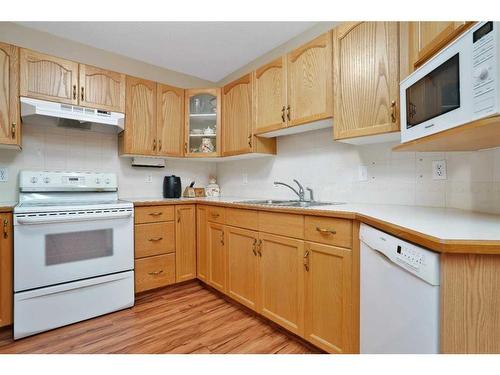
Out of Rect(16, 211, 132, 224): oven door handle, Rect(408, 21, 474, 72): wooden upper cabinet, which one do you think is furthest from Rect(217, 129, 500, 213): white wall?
Rect(16, 211, 132, 224): oven door handle

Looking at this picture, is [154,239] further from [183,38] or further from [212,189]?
[183,38]

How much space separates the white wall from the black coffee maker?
0.76m

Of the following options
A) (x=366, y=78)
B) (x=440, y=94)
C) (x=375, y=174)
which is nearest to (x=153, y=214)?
(x=375, y=174)

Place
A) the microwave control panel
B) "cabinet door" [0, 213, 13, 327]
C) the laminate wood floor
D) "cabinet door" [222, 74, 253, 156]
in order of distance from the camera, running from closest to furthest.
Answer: the microwave control panel, the laminate wood floor, "cabinet door" [0, 213, 13, 327], "cabinet door" [222, 74, 253, 156]

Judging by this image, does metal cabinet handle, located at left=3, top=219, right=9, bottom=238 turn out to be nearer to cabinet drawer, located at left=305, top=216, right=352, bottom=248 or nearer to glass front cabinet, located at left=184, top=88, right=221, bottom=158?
glass front cabinet, located at left=184, top=88, right=221, bottom=158

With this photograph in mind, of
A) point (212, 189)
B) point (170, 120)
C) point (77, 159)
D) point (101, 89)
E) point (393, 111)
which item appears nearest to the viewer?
point (393, 111)

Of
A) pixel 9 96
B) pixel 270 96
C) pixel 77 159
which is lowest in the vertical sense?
pixel 77 159

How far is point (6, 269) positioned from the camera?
1.69 metres

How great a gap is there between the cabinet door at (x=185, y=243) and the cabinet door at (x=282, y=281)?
3.20ft

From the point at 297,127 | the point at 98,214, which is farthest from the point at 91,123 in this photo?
the point at 297,127

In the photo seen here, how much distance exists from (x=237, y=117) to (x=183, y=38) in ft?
2.84

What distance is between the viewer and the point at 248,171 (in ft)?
9.34

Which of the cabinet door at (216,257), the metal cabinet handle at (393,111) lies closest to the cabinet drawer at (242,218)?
the cabinet door at (216,257)

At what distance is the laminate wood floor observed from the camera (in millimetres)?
1550
